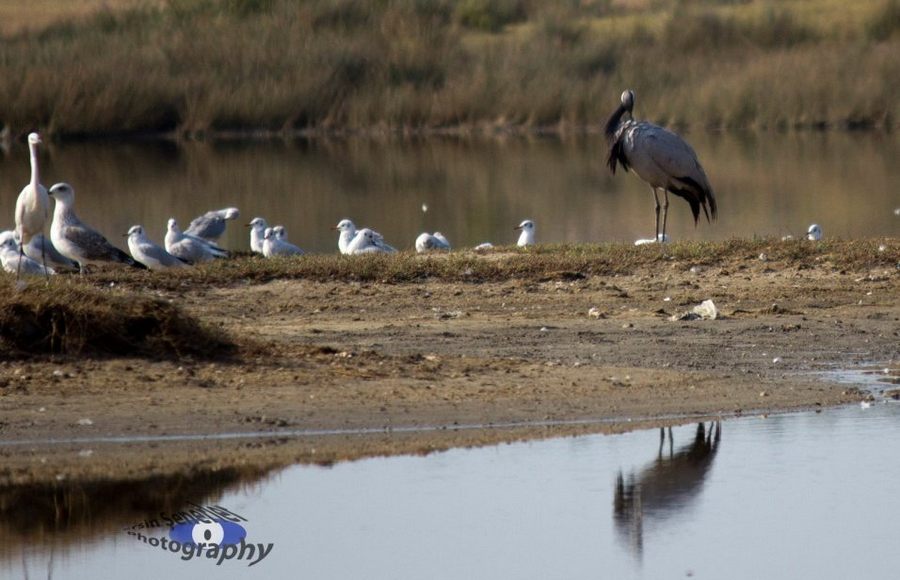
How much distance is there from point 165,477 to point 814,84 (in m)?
30.4

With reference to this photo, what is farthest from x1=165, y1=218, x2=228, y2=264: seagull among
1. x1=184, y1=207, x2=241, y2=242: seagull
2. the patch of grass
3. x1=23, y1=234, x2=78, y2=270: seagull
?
the patch of grass

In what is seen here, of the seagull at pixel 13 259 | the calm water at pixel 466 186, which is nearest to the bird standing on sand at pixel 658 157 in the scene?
the calm water at pixel 466 186

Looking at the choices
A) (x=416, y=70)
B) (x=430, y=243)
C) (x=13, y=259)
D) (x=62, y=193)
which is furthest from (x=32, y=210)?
(x=416, y=70)

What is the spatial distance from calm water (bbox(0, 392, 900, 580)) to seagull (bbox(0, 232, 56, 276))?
16.8ft

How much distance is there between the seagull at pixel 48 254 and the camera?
12.9 metres

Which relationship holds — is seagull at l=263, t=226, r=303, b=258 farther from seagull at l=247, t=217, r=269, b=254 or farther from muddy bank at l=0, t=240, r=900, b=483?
muddy bank at l=0, t=240, r=900, b=483

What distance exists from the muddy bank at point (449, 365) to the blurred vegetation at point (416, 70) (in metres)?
23.7

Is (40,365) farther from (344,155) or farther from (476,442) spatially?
(344,155)

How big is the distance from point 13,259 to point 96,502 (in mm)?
5853

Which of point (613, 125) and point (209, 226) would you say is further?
point (209, 226)

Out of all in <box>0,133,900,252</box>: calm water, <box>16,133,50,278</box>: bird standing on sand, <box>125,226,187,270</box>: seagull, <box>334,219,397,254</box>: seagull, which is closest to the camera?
<box>16,133,50,278</box>: bird standing on sand

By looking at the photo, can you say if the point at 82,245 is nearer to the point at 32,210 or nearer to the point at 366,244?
the point at 32,210

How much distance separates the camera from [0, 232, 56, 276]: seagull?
12.2 m

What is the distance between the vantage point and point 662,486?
734cm
